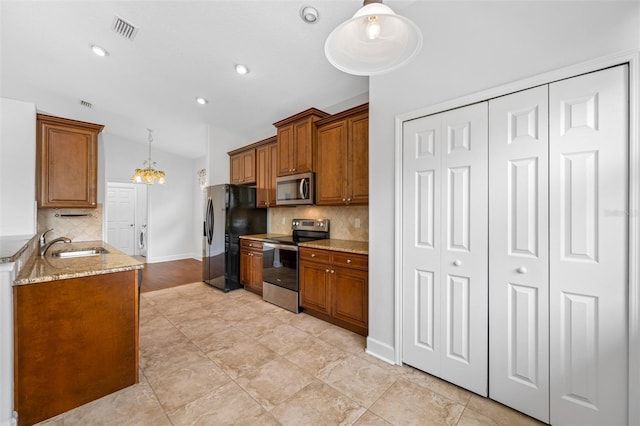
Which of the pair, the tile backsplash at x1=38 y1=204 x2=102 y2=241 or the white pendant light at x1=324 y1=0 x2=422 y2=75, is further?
the tile backsplash at x1=38 y1=204 x2=102 y2=241

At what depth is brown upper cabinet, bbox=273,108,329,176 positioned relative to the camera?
3.42 meters

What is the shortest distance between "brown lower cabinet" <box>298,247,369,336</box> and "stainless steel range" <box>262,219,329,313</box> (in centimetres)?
13

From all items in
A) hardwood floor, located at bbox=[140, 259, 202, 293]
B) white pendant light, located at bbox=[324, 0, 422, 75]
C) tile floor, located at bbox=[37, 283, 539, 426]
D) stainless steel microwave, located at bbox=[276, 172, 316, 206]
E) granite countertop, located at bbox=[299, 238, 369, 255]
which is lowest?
hardwood floor, located at bbox=[140, 259, 202, 293]

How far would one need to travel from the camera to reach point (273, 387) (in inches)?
77.2

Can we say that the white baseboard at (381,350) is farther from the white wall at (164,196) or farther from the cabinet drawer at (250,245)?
the white wall at (164,196)

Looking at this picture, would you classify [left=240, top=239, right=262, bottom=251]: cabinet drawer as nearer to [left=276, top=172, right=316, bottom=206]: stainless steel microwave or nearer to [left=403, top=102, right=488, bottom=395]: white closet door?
[left=276, top=172, right=316, bottom=206]: stainless steel microwave

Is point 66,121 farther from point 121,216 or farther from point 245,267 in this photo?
point 121,216

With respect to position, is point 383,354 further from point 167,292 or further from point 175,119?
point 175,119

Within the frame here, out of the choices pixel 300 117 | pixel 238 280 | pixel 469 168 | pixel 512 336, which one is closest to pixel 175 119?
pixel 300 117

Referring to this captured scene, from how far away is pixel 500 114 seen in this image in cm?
174

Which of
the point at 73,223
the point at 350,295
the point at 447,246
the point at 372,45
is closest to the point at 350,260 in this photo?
the point at 350,295

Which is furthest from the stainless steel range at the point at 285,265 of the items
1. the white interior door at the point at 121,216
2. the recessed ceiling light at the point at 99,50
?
the white interior door at the point at 121,216

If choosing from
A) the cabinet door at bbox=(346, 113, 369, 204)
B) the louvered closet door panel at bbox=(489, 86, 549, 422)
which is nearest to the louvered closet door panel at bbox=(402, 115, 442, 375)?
the louvered closet door panel at bbox=(489, 86, 549, 422)

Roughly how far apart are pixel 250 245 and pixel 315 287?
156 centimetres
